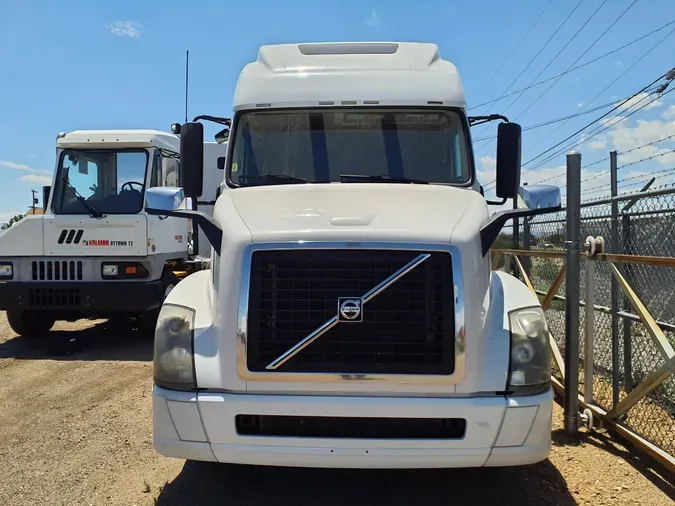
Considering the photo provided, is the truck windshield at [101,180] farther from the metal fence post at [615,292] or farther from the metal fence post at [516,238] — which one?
the metal fence post at [615,292]

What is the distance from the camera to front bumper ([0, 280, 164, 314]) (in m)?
7.91

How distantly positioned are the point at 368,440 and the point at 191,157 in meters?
2.83

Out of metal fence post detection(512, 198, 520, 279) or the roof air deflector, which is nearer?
the roof air deflector

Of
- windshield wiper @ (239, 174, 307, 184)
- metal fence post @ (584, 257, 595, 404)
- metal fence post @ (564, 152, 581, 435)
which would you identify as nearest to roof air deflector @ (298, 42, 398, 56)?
windshield wiper @ (239, 174, 307, 184)

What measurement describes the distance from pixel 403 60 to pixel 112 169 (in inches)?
211

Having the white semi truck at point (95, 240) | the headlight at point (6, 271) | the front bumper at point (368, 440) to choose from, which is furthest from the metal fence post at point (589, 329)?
the headlight at point (6, 271)

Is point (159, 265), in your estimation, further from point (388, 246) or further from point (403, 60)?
point (388, 246)

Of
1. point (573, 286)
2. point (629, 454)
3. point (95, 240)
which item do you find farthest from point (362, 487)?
point (95, 240)

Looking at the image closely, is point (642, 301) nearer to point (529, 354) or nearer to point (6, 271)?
point (529, 354)

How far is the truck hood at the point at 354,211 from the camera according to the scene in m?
3.19

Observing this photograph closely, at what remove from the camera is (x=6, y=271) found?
8.10 meters

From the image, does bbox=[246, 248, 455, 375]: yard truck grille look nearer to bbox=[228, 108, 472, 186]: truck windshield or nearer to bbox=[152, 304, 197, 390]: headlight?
bbox=[152, 304, 197, 390]: headlight

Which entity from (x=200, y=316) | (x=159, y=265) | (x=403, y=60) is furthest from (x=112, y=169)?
(x=200, y=316)

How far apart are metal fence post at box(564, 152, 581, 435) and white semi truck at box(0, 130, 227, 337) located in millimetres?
4908
